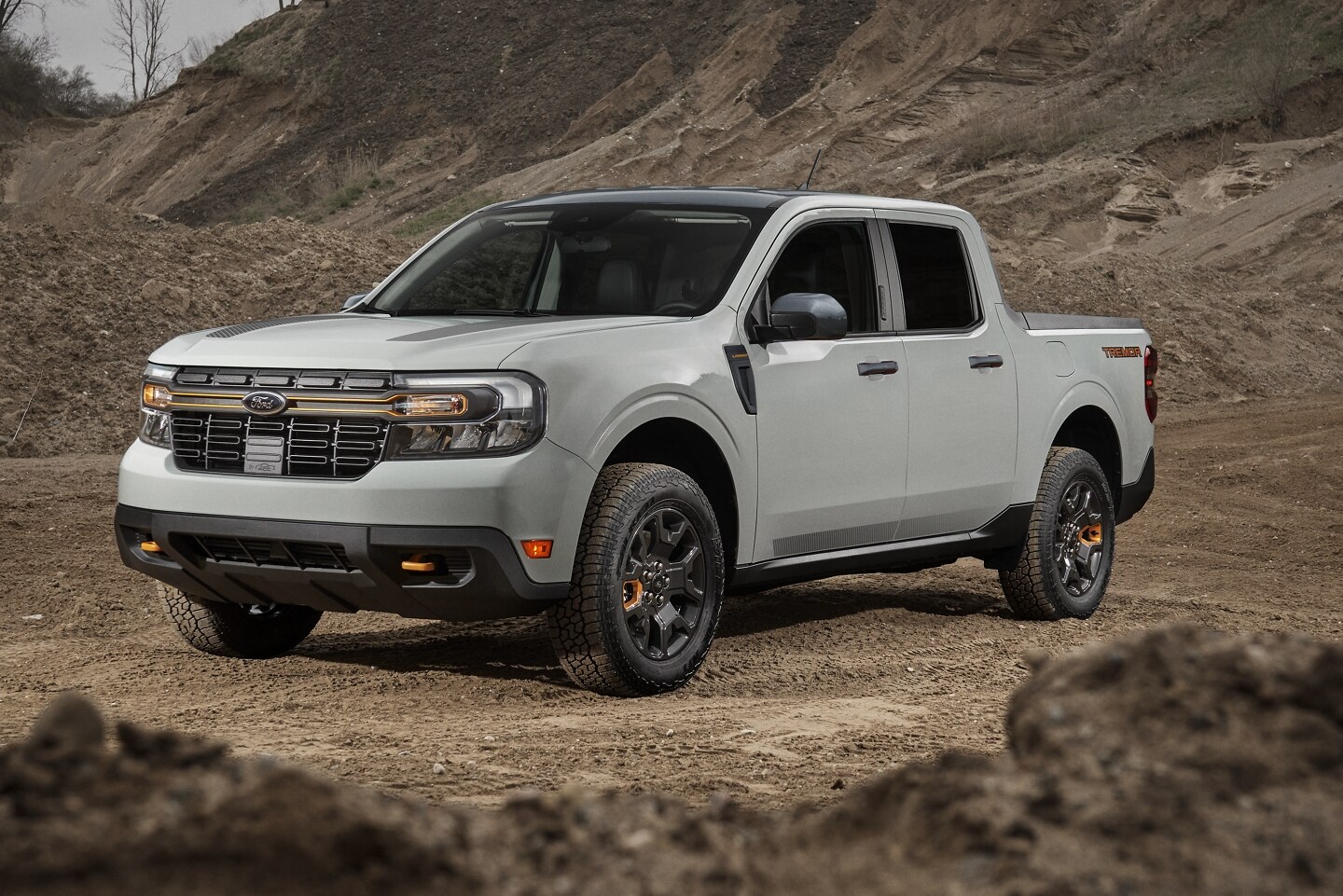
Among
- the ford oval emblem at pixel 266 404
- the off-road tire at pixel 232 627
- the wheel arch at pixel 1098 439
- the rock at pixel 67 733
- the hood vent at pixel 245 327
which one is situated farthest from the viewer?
the wheel arch at pixel 1098 439

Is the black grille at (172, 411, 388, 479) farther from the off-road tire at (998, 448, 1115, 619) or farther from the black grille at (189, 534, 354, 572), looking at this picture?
the off-road tire at (998, 448, 1115, 619)

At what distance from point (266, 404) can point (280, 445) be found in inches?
6.3

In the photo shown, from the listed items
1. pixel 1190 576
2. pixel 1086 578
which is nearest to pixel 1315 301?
pixel 1190 576

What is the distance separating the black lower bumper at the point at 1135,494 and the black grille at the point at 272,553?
4951 mm

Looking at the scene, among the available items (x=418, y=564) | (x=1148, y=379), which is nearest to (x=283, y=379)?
(x=418, y=564)

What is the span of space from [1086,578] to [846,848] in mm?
6417

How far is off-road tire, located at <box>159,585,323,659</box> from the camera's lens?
7188 millimetres

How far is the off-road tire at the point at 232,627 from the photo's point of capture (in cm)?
719

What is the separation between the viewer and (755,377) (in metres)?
6.72

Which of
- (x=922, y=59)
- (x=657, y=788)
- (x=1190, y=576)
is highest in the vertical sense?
(x=922, y=59)

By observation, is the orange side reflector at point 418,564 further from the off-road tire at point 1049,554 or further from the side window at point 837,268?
the off-road tire at point 1049,554

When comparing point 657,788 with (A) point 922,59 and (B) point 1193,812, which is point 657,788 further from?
(A) point 922,59

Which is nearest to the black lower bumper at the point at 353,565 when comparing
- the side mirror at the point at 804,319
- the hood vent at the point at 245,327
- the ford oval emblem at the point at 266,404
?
the ford oval emblem at the point at 266,404

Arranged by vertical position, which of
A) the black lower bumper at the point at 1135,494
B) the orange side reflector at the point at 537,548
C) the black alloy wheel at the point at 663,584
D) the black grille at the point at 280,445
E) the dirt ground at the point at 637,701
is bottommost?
the dirt ground at the point at 637,701
